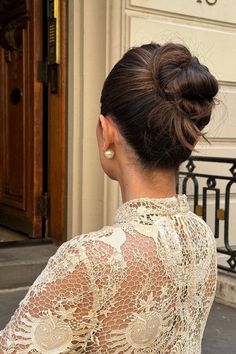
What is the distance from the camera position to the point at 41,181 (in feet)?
16.0

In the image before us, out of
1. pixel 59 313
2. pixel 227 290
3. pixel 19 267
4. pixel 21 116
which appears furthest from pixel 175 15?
pixel 59 313

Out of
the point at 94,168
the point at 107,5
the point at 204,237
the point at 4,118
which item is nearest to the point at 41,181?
the point at 94,168

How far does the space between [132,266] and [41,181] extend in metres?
4.00

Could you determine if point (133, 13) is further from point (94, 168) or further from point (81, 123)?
point (94, 168)

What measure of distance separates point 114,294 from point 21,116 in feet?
14.1

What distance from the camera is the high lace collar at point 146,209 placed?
106 centimetres

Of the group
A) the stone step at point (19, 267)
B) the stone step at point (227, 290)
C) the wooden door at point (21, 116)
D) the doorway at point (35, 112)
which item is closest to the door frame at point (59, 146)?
the doorway at point (35, 112)

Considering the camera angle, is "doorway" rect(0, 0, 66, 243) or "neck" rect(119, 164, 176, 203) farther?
"doorway" rect(0, 0, 66, 243)

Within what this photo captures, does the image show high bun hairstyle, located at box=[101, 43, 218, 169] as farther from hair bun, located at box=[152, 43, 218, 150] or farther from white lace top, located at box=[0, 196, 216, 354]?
white lace top, located at box=[0, 196, 216, 354]

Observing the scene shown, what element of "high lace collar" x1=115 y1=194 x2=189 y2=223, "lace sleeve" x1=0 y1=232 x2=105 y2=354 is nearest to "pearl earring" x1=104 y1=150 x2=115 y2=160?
"high lace collar" x1=115 y1=194 x2=189 y2=223

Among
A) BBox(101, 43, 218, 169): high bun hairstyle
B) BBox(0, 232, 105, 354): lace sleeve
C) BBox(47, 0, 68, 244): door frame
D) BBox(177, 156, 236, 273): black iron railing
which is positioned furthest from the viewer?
BBox(47, 0, 68, 244): door frame

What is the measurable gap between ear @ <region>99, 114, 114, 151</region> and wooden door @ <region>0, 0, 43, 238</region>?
380cm

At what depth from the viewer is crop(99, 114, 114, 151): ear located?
3.56ft

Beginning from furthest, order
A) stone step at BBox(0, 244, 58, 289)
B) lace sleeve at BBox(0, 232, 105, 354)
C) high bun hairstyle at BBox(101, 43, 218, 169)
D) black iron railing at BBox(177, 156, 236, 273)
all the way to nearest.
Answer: black iron railing at BBox(177, 156, 236, 273), stone step at BBox(0, 244, 58, 289), high bun hairstyle at BBox(101, 43, 218, 169), lace sleeve at BBox(0, 232, 105, 354)
